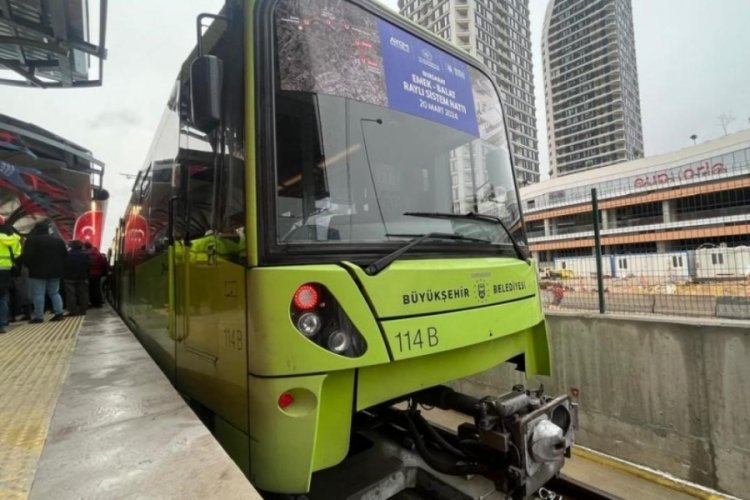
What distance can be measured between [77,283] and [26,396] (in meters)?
7.27

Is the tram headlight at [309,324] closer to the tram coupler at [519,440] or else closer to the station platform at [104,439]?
the station platform at [104,439]

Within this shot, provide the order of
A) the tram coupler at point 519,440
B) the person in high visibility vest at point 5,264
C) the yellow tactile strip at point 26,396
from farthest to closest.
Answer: the person in high visibility vest at point 5,264, the tram coupler at point 519,440, the yellow tactile strip at point 26,396

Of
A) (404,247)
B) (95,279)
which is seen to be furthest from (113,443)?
(95,279)

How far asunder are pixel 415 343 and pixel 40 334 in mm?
6226

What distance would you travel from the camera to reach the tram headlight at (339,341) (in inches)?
72.6

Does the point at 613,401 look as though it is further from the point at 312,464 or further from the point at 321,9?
the point at 321,9

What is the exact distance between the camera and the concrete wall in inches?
140

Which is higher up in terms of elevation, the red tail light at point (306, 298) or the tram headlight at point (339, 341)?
the red tail light at point (306, 298)

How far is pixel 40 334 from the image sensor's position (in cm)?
589

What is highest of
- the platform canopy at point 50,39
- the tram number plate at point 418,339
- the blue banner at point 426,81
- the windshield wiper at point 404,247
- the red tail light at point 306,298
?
the platform canopy at point 50,39

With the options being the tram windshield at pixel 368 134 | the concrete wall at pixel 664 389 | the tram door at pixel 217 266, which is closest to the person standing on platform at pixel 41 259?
the tram door at pixel 217 266

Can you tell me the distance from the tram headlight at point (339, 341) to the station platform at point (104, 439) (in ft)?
1.91

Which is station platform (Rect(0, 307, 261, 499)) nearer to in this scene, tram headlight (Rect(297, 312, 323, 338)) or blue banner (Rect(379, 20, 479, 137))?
tram headlight (Rect(297, 312, 323, 338))

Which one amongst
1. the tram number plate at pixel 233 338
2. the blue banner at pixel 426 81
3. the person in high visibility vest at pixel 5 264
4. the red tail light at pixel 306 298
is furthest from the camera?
the person in high visibility vest at pixel 5 264
